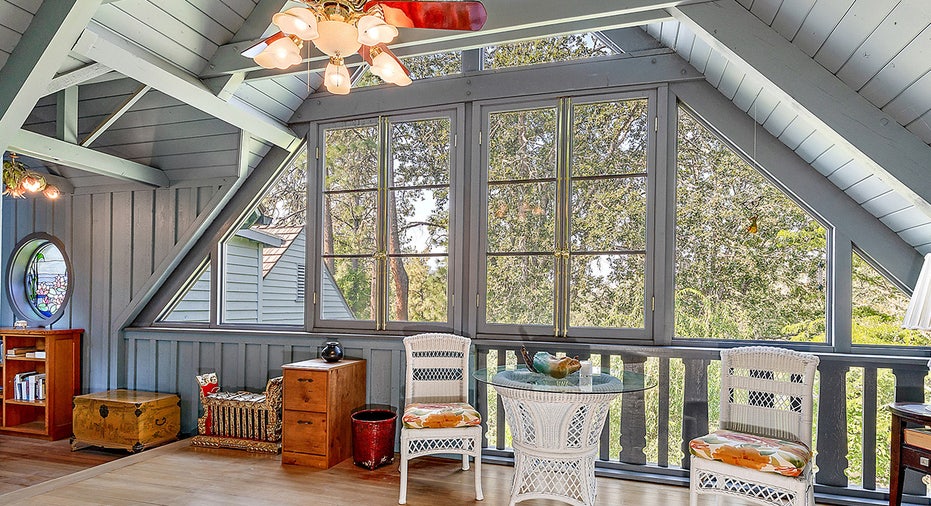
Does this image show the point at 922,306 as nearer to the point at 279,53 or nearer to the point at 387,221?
the point at 279,53

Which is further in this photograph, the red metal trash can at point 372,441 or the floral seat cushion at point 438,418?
the red metal trash can at point 372,441

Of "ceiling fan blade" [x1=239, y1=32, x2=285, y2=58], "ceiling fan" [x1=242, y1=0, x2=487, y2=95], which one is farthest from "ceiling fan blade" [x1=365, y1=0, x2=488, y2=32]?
"ceiling fan blade" [x1=239, y1=32, x2=285, y2=58]

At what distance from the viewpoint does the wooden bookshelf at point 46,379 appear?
492 centimetres

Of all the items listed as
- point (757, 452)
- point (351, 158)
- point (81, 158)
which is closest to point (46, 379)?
point (81, 158)

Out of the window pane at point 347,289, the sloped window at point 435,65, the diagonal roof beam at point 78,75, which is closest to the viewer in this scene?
the diagonal roof beam at point 78,75

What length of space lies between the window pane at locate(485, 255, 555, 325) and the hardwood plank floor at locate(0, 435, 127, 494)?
3066 mm

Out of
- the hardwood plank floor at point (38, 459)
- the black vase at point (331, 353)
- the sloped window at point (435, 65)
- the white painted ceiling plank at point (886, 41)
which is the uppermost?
the sloped window at point (435, 65)

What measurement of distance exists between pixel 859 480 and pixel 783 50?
101 inches

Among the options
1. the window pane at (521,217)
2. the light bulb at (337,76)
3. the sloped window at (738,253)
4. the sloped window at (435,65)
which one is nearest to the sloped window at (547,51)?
the sloped window at (435,65)

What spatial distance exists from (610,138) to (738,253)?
3.68ft

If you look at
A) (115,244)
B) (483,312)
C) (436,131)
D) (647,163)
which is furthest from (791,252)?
(115,244)

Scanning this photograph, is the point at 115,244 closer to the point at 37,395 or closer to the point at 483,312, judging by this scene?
the point at 37,395

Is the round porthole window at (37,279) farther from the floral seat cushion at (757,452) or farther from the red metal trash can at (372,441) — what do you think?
the floral seat cushion at (757,452)

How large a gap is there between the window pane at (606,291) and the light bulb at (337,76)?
2170 millimetres
